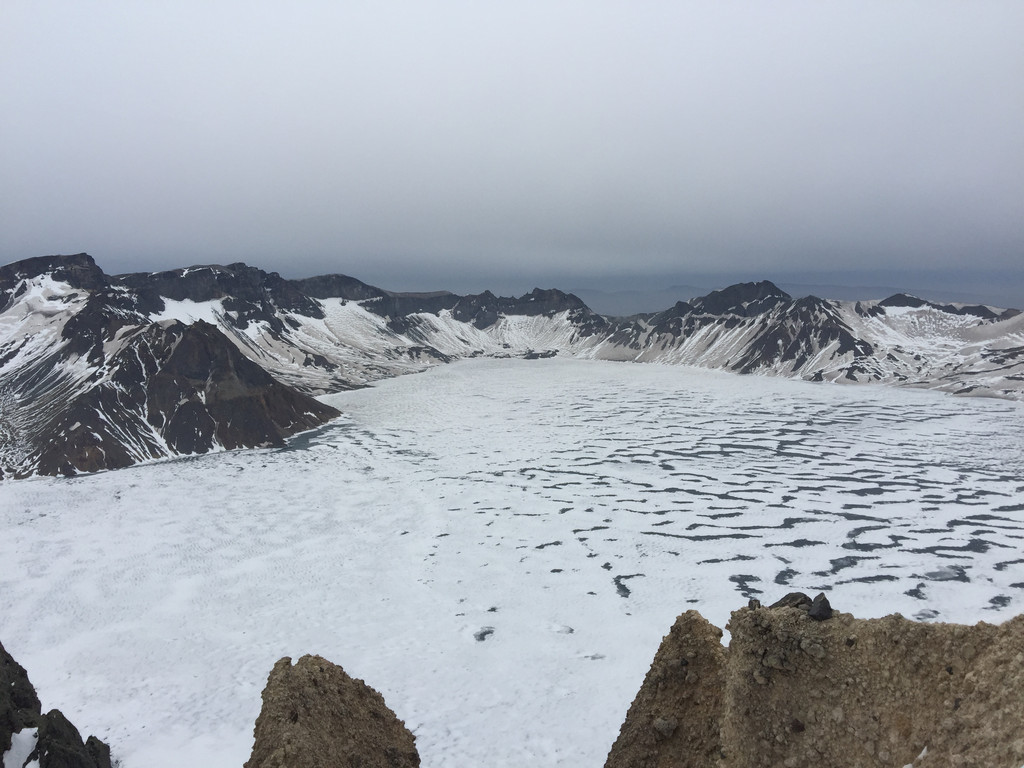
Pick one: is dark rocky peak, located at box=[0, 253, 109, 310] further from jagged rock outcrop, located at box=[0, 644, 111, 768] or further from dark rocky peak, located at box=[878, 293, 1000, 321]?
dark rocky peak, located at box=[878, 293, 1000, 321]

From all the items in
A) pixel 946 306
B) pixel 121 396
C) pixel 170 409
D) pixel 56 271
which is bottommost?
pixel 170 409

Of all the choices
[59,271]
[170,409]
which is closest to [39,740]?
[170,409]

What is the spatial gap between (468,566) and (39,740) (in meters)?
18.9

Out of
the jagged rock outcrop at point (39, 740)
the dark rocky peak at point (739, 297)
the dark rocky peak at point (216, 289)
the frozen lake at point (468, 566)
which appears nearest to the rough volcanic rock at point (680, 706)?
the frozen lake at point (468, 566)

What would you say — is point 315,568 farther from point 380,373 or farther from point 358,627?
point 380,373

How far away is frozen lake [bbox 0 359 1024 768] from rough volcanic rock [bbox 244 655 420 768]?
19.5 feet

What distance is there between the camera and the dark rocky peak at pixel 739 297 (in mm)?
181000

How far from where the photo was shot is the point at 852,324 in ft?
488

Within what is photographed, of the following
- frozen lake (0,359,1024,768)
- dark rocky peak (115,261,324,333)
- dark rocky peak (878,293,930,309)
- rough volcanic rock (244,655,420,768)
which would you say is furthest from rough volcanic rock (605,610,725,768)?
dark rocky peak (878,293,930,309)

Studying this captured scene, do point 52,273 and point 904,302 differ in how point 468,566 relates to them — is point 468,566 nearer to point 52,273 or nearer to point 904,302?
point 52,273

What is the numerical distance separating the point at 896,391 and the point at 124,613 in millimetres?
120185

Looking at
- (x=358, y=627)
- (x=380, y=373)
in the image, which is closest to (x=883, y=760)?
(x=358, y=627)

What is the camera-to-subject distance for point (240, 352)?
7431 cm

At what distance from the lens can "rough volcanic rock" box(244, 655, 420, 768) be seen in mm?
9883
